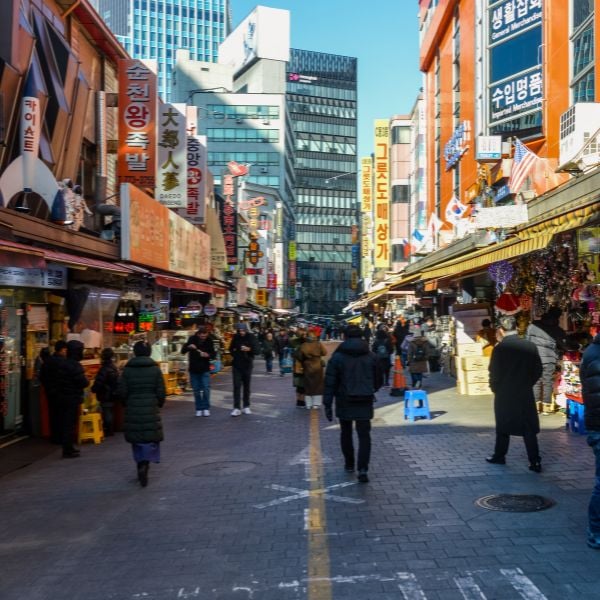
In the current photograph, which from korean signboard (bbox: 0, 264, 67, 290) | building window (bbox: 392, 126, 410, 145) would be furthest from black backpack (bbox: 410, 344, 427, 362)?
building window (bbox: 392, 126, 410, 145)

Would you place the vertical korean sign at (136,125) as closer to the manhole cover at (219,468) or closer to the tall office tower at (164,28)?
the manhole cover at (219,468)

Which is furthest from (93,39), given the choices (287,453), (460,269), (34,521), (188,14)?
(188,14)

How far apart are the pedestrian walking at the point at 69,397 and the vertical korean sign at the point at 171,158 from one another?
989cm

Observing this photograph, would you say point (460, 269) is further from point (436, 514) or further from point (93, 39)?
point (93, 39)

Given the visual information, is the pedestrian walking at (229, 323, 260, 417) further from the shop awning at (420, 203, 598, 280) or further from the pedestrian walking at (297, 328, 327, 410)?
the shop awning at (420, 203, 598, 280)

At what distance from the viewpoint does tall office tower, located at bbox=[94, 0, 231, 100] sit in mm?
148250

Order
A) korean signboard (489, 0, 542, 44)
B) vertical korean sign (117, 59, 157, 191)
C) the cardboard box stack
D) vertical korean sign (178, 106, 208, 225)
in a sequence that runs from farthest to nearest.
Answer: vertical korean sign (178, 106, 208, 225), korean signboard (489, 0, 542, 44), vertical korean sign (117, 59, 157, 191), the cardboard box stack

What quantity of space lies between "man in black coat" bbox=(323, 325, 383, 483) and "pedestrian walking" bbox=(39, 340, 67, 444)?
14.8 ft

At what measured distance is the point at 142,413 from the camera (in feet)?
25.2

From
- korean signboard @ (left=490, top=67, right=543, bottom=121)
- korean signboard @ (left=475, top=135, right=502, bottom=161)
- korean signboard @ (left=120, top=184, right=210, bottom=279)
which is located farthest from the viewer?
korean signboard @ (left=475, top=135, right=502, bottom=161)

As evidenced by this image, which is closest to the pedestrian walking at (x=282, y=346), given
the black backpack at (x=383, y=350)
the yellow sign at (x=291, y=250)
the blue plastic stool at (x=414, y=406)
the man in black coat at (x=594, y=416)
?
the black backpack at (x=383, y=350)

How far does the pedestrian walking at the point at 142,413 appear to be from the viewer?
7668 millimetres

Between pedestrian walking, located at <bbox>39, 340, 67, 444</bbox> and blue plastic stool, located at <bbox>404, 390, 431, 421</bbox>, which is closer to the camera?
pedestrian walking, located at <bbox>39, 340, 67, 444</bbox>

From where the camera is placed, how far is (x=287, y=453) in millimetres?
9367
